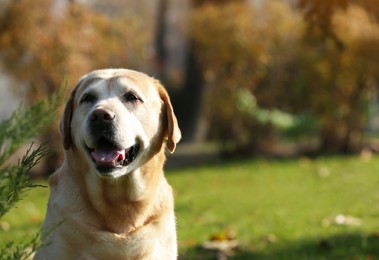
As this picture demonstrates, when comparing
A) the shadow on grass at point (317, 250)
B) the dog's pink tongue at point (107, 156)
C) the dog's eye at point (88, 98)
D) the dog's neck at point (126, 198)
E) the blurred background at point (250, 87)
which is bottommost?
the blurred background at point (250, 87)

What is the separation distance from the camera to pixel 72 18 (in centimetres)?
1381

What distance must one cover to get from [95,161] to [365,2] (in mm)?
4352

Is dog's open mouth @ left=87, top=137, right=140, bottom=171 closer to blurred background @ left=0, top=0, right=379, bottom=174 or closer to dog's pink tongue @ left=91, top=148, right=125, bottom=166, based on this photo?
dog's pink tongue @ left=91, top=148, right=125, bottom=166

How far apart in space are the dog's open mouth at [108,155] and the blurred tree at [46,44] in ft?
27.5

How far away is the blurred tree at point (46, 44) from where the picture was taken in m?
13.0

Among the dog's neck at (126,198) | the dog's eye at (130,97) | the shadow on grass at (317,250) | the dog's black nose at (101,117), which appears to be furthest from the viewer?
the shadow on grass at (317,250)

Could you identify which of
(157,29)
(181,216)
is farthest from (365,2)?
(157,29)

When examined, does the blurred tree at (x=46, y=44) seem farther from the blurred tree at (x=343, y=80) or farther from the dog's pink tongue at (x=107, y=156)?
the dog's pink tongue at (x=107, y=156)

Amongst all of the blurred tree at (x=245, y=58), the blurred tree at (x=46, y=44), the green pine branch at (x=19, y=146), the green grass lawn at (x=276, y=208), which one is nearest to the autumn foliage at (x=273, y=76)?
the blurred tree at (x=245, y=58)

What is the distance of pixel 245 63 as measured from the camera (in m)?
14.9

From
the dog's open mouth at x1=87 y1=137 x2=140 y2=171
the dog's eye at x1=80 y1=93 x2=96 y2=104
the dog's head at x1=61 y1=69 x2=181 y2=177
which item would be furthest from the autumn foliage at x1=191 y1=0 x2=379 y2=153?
the dog's open mouth at x1=87 y1=137 x2=140 y2=171

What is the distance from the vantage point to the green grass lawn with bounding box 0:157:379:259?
7.01 metres

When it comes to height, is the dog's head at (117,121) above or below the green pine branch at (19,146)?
below

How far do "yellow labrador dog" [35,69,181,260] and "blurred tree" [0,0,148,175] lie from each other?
8116 mm
